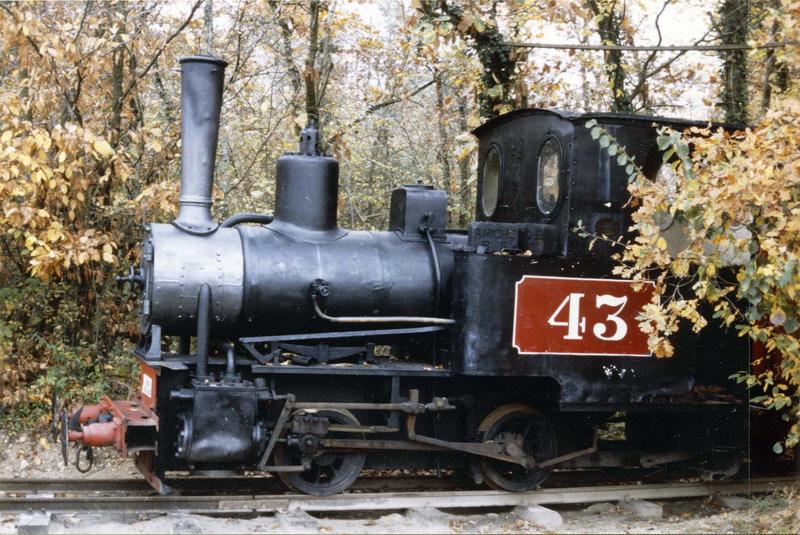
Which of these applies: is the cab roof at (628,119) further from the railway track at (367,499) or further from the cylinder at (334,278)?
the railway track at (367,499)

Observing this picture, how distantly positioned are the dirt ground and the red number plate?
4.08 feet

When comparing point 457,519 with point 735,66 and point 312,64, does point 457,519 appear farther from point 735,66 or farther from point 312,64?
point 735,66

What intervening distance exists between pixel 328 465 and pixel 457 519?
1.13m

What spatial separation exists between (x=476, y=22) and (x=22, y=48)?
4353 millimetres

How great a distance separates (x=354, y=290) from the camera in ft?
22.3

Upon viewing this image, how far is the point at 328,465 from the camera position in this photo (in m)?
6.94

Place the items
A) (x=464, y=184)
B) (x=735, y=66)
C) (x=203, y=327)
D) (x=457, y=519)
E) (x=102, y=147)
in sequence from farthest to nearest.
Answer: (x=464, y=184)
(x=735, y=66)
(x=102, y=147)
(x=457, y=519)
(x=203, y=327)

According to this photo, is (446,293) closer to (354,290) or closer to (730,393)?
(354,290)

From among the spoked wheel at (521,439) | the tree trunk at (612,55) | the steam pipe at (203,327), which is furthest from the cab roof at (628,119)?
the tree trunk at (612,55)

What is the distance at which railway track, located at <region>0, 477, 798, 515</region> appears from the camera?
6016mm

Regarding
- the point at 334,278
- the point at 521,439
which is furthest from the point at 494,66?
the point at 521,439

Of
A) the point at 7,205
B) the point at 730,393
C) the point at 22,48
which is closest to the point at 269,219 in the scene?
the point at 7,205

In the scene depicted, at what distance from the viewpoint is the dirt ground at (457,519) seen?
5.68m

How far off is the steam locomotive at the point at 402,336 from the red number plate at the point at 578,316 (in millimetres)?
12
